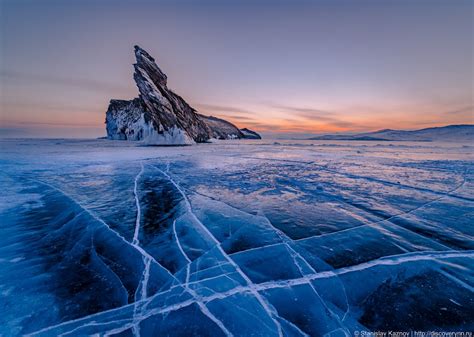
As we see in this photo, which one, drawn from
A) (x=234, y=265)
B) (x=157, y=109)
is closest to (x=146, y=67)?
(x=157, y=109)

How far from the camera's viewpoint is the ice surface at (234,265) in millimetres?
1767

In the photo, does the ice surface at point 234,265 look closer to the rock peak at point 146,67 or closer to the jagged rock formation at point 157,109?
the jagged rock formation at point 157,109

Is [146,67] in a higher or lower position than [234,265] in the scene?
higher

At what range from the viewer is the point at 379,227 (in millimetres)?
3506

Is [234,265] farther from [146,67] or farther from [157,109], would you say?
[146,67]

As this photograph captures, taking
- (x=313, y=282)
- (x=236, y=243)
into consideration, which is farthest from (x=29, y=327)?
(x=313, y=282)

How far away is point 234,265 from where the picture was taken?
2574 millimetres

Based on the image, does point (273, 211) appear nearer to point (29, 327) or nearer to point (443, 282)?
point (443, 282)

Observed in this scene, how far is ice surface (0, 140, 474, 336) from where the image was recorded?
1.77 m

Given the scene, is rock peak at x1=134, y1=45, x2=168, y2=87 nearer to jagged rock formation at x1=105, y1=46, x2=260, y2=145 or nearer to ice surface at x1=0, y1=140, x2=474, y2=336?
jagged rock formation at x1=105, y1=46, x2=260, y2=145

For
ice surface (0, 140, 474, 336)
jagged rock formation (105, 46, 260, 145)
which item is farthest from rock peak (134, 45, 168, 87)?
ice surface (0, 140, 474, 336)

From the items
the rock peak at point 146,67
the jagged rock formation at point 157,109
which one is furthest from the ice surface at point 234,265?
the rock peak at point 146,67

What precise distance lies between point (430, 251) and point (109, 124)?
6273cm

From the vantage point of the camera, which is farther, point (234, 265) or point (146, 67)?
point (146, 67)
